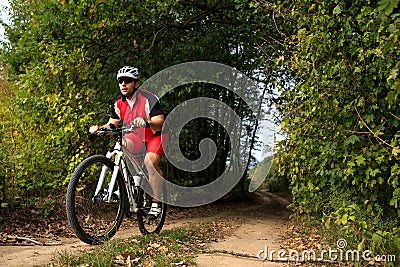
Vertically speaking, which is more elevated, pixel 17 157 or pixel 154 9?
pixel 154 9

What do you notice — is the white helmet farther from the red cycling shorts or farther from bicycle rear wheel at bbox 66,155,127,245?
bicycle rear wheel at bbox 66,155,127,245

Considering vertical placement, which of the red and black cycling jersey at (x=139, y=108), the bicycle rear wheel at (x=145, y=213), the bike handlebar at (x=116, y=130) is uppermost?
the red and black cycling jersey at (x=139, y=108)

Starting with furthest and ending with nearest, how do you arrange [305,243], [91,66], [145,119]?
[91,66] → [305,243] → [145,119]

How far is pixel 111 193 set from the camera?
4801 millimetres

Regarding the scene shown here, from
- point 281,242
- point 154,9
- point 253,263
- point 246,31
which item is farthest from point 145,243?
point 246,31

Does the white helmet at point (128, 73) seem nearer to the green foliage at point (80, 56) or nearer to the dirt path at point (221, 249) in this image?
the dirt path at point (221, 249)

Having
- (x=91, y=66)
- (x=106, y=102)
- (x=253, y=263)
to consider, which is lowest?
(x=253, y=263)

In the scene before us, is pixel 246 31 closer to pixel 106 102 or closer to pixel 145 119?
pixel 106 102

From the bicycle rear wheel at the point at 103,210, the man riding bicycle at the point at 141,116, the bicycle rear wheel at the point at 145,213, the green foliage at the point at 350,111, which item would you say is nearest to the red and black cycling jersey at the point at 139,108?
the man riding bicycle at the point at 141,116

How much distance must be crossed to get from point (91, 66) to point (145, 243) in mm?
5084

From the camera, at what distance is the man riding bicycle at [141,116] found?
5077 mm

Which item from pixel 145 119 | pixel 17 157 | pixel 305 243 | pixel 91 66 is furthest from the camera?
pixel 91 66

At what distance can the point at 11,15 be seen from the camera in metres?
11.5

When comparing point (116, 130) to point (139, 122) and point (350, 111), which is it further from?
point (350, 111)
